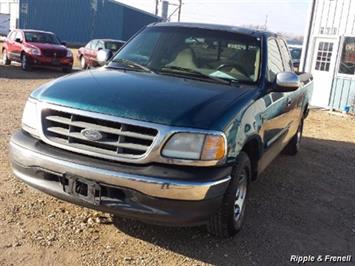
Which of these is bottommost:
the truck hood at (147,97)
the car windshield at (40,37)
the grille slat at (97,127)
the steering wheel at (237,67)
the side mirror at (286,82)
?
the car windshield at (40,37)

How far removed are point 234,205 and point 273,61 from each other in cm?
206

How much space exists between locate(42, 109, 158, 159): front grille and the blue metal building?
38438mm

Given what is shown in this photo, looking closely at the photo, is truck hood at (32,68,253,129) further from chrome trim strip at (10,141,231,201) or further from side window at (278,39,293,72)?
side window at (278,39,293,72)

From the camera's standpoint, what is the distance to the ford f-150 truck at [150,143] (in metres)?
3.31

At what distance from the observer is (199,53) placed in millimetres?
4801

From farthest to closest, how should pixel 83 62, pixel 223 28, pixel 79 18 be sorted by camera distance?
pixel 79 18, pixel 83 62, pixel 223 28

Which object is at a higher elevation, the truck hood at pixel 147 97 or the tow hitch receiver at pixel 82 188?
the truck hood at pixel 147 97

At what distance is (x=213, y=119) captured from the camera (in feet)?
11.4

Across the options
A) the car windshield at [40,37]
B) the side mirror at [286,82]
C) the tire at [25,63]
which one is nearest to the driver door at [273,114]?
the side mirror at [286,82]

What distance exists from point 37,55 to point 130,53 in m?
14.1

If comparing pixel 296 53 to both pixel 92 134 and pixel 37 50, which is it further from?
pixel 92 134

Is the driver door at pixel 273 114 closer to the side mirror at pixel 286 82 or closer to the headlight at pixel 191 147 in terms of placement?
the side mirror at pixel 286 82

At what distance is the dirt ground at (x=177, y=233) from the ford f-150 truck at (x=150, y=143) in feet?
0.96

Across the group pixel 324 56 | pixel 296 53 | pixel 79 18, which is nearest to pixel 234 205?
pixel 324 56
